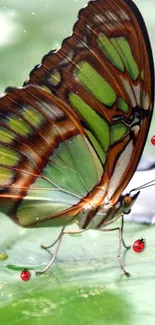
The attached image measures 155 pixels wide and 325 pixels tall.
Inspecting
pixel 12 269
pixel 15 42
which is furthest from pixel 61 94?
pixel 15 42

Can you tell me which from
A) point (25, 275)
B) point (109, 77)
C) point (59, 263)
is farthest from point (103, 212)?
point (109, 77)

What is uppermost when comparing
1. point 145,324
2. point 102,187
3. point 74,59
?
point 74,59

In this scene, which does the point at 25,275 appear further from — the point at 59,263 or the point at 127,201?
the point at 127,201

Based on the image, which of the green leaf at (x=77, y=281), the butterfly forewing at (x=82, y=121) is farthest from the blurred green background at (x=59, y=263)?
the butterfly forewing at (x=82, y=121)

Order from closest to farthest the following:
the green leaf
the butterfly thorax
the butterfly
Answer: the green leaf
the butterfly
the butterfly thorax

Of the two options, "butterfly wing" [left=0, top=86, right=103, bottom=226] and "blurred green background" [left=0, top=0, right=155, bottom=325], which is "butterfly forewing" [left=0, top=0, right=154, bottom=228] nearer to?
"butterfly wing" [left=0, top=86, right=103, bottom=226]

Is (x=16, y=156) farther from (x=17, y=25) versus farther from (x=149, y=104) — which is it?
(x=17, y=25)

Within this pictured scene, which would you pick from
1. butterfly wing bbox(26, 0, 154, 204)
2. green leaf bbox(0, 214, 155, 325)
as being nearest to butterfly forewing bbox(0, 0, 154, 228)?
butterfly wing bbox(26, 0, 154, 204)
